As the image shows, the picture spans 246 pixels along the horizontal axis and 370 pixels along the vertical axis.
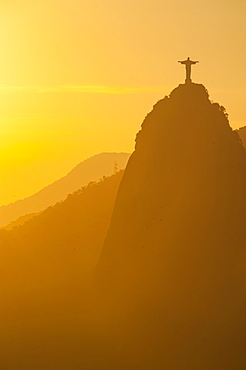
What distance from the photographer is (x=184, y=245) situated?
313 feet

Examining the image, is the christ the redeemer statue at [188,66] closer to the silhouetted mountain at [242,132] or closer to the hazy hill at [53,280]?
the hazy hill at [53,280]

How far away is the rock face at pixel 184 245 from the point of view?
296 ft

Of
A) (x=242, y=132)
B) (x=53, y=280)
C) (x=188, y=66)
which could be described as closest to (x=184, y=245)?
(x=188, y=66)

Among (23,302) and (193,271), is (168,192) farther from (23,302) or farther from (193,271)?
(23,302)

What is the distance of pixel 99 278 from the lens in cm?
10781

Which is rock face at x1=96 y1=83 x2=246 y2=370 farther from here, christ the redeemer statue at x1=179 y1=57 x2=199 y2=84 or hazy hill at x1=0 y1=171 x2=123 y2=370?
hazy hill at x1=0 y1=171 x2=123 y2=370

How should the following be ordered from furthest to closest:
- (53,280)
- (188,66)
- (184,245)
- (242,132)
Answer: (242,132), (53,280), (184,245), (188,66)

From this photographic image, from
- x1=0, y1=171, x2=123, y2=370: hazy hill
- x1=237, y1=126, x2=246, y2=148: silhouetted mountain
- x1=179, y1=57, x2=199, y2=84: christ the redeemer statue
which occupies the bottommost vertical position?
x1=0, y1=171, x2=123, y2=370: hazy hill

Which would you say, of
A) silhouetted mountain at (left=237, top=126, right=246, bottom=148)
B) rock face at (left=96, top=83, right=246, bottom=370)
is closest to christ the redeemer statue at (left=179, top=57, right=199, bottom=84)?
rock face at (left=96, top=83, right=246, bottom=370)

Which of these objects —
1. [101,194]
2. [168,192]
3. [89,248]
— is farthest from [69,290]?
[101,194]

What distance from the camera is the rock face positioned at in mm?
90188

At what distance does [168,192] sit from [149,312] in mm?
16802

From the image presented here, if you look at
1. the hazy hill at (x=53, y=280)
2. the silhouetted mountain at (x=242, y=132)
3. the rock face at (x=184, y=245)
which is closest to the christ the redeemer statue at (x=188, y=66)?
the rock face at (x=184, y=245)

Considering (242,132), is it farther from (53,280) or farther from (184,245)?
(184,245)
